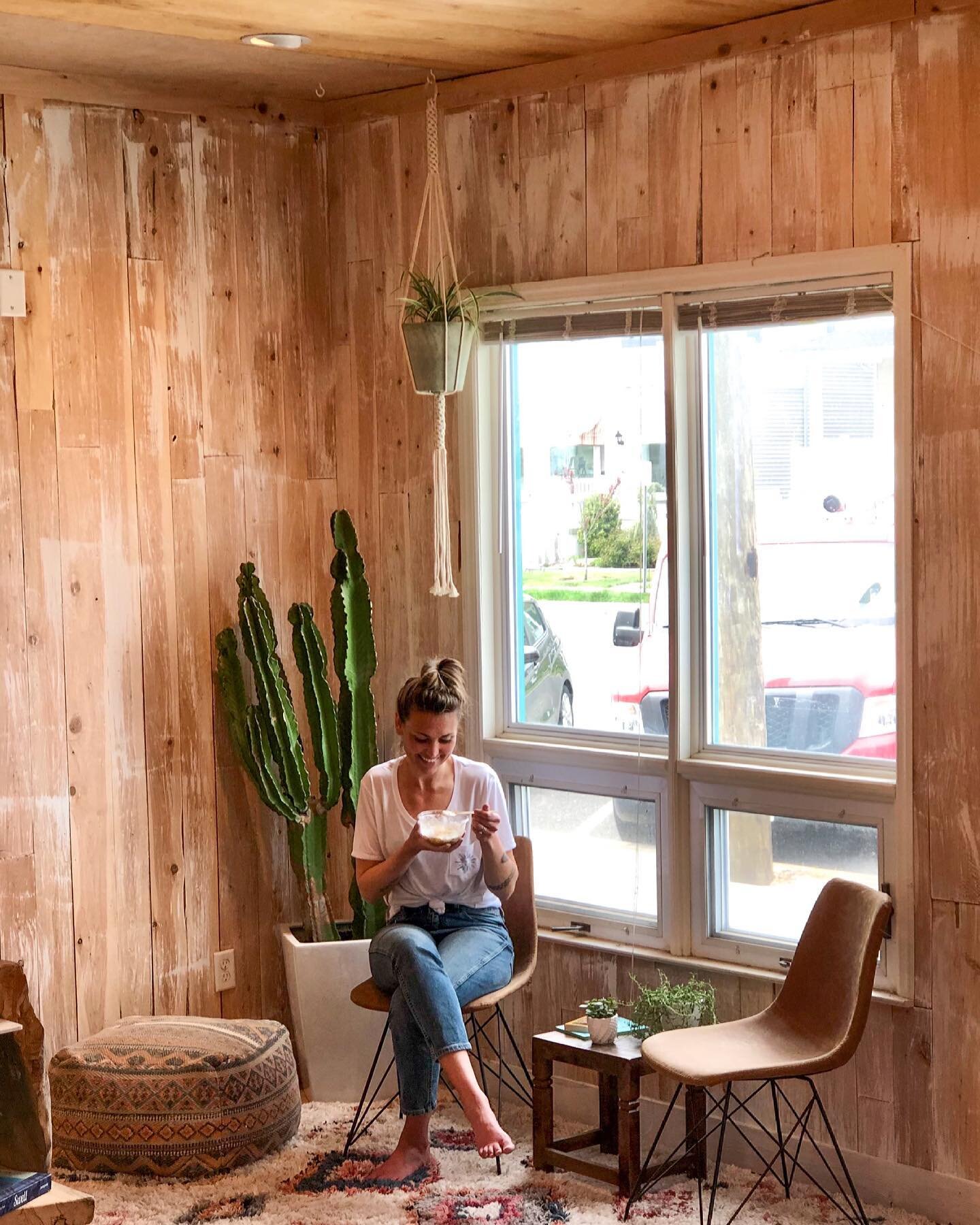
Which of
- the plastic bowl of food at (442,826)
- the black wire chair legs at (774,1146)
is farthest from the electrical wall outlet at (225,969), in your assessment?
the black wire chair legs at (774,1146)

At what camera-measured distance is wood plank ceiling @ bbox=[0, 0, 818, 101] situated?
3234 millimetres

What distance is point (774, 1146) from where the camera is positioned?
359 centimetres

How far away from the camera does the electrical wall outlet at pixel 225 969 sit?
4.16 meters

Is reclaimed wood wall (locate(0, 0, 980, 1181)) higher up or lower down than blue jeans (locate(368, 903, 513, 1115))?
higher up

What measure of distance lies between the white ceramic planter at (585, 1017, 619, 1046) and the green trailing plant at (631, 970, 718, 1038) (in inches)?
3.5

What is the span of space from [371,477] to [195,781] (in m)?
1.00

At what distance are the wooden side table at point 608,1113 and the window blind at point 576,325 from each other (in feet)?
5.74

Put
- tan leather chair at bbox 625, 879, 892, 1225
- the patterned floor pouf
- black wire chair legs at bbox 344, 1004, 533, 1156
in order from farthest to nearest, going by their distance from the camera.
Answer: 1. black wire chair legs at bbox 344, 1004, 533, 1156
2. the patterned floor pouf
3. tan leather chair at bbox 625, 879, 892, 1225

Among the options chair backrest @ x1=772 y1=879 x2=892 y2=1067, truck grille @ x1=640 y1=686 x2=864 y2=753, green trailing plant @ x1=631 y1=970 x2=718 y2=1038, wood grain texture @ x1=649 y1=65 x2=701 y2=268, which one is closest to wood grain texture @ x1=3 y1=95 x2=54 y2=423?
wood grain texture @ x1=649 y1=65 x2=701 y2=268

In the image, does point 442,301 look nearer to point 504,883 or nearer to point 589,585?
point 589,585

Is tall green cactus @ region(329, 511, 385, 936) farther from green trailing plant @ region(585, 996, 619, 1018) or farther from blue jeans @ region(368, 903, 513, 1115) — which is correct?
green trailing plant @ region(585, 996, 619, 1018)

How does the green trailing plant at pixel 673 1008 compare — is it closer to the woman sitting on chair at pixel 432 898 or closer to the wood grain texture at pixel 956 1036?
the woman sitting on chair at pixel 432 898

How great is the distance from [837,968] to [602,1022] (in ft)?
1.88

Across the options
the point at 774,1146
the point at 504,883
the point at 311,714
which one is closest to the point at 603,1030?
the point at 504,883
